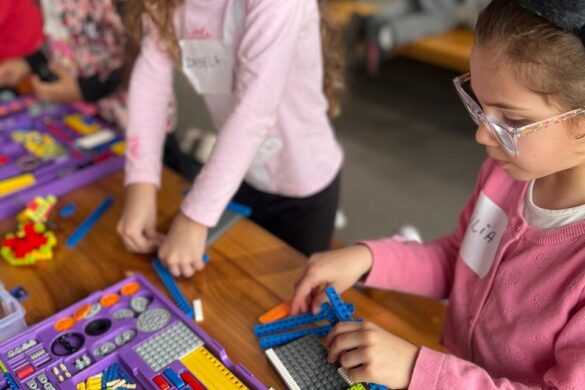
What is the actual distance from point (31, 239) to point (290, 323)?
1.36 feet

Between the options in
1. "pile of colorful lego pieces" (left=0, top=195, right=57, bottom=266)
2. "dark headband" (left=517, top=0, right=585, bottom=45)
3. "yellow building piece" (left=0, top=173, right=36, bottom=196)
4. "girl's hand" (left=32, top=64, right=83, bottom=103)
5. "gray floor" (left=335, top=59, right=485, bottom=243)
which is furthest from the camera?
"gray floor" (left=335, top=59, right=485, bottom=243)

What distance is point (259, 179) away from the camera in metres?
1.02

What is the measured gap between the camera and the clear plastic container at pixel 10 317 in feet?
2.21

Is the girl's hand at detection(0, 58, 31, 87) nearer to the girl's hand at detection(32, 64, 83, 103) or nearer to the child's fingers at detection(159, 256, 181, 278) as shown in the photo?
the girl's hand at detection(32, 64, 83, 103)

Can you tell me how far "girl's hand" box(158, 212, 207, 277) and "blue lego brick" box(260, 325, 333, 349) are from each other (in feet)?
0.54

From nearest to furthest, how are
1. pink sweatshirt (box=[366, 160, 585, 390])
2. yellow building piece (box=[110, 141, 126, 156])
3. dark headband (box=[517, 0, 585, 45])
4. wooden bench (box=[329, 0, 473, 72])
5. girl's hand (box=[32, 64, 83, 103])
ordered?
dark headband (box=[517, 0, 585, 45]), pink sweatshirt (box=[366, 160, 585, 390]), yellow building piece (box=[110, 141, 126, 156]), girl's hand (box=[32, 64, 83, 103]), wooden bench (box=[329, 0, 473, 72])

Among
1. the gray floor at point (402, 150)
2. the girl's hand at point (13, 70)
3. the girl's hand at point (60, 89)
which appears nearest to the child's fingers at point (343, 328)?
the girl's hand at point (60, 89)

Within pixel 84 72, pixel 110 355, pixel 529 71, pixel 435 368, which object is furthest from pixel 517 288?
pixel 84 72

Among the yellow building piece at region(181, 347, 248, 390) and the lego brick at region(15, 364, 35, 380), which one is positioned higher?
the yellow building piece at region(181, 347, 248, 390)

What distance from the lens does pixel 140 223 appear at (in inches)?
32.8

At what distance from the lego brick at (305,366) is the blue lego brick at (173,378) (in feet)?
0.33

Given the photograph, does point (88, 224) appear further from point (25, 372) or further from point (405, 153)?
point (405, 153)

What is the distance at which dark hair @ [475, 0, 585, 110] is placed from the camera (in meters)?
0.52

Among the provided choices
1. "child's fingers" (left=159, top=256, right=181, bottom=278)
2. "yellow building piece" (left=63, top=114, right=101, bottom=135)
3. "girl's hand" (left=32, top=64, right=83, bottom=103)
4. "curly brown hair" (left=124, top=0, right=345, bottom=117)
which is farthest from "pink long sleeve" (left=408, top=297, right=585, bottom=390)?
"girl's hand" (left=32, top=64, right=83, bottom=103)
